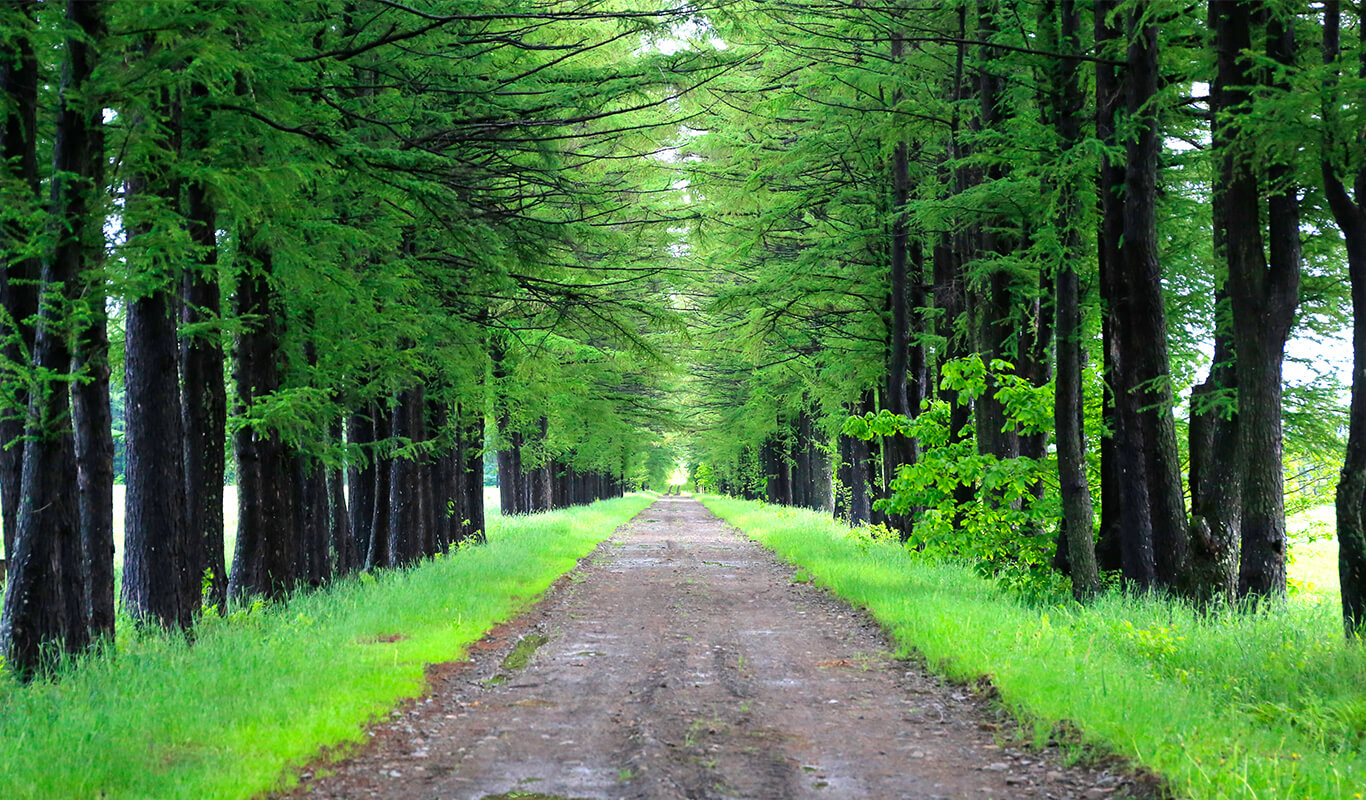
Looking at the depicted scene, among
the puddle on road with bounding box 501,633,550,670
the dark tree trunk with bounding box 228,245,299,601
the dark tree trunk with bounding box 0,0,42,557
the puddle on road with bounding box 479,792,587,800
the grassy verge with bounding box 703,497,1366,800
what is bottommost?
the puddle on road with bounding box 501,633,550,670

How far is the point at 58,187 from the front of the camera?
769 centimetres

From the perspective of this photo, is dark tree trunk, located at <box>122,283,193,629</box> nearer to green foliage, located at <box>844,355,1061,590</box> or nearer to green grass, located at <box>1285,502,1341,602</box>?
green foliage, located at <box>844,355,1061,590</box>

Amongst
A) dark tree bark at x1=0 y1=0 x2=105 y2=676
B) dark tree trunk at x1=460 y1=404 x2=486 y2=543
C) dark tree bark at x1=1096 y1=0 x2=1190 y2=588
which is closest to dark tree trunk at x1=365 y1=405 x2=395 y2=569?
dark tree trunk at x1=460 y1=404 x2=486 y2=543

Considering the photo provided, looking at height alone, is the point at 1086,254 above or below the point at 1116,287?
above

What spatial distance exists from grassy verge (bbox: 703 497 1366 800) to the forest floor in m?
0.32

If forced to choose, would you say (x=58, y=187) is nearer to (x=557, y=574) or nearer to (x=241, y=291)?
(x=241, y=291)

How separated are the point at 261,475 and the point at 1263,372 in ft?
39.0

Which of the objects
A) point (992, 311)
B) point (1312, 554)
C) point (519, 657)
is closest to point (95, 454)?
point (519, 657)

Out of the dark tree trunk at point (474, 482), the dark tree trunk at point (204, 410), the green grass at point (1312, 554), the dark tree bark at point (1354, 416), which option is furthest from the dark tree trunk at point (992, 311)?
the dark tree trunk at point (474, 482)

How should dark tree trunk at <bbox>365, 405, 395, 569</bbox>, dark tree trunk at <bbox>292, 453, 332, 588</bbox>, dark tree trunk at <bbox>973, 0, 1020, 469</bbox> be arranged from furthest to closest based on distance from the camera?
1. dark tree trunk at <bbox>365, 405, 395, 569</bbox>
2. dark tree trunk at <bbox>973, 0, 1020, 469</bbox>
3. dark tree trunk at <bbox>292, 453, 332, 588</bbox>

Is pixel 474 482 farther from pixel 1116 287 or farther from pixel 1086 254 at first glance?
pixel 1116 287

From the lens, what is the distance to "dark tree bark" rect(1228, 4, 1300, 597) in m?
9.88

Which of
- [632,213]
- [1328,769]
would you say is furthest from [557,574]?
[1328,769]

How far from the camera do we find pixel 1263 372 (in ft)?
32.6
